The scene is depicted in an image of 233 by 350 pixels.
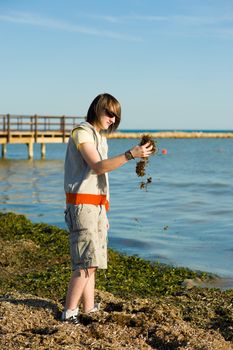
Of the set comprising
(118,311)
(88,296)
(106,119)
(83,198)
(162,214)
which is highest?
(106,119)

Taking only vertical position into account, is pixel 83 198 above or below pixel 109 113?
below

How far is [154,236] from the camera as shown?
1327 cm

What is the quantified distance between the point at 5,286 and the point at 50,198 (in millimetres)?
14432

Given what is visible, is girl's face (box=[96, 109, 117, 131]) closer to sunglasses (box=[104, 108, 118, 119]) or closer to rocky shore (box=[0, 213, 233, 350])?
sunglasses (box=[104, 108, 118, 119])

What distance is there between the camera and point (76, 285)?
520 centimetres

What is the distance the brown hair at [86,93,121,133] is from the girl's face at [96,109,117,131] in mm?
19

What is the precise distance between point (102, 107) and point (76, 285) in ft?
4.66

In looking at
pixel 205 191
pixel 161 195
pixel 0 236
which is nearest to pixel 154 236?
pixel 0 236

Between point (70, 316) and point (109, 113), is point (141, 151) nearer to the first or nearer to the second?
point (109, 113)

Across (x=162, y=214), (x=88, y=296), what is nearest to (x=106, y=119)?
(x=88, y=296)

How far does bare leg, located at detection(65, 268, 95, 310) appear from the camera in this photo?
204 inches

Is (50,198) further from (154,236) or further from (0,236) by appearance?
(0,236)

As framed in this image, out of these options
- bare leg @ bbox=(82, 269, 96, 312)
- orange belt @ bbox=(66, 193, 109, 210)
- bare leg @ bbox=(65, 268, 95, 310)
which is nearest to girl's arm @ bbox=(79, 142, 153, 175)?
orange belt @ bbox=(66, 193, 109, 210)

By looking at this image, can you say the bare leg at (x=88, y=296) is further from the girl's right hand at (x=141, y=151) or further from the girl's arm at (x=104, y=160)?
the girl's right hand at (x=141, y=151)
